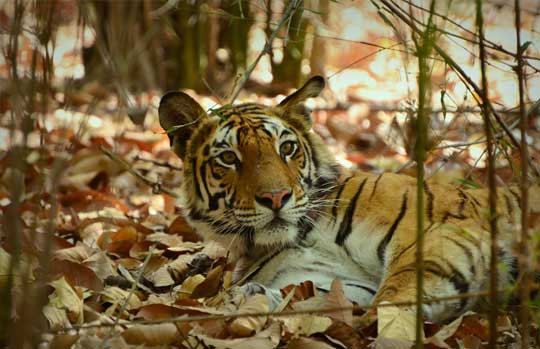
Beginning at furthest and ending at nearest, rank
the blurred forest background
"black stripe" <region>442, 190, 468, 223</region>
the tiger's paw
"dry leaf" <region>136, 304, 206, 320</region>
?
"black stripe" <region>442, 190, 468, 223</region> → the tiger's paw → "dry leaf" <region>136, 304, 206, 320</region> → the blurred forest background

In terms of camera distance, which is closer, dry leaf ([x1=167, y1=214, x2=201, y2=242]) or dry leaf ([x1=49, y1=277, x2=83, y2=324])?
dry leaf ([x1=49, y1=277, x2=83, y2=324])

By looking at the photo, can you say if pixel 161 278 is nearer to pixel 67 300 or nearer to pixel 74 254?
pixel 74 254

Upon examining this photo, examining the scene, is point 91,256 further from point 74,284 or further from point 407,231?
point 407,231

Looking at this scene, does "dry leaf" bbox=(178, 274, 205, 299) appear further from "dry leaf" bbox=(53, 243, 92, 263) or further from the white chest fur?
"dry leaf" bbox=(53, 243, 92, 263)

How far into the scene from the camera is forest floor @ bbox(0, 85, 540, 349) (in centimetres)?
205

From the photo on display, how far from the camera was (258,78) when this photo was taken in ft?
32.1

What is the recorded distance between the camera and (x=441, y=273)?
326 centimetres

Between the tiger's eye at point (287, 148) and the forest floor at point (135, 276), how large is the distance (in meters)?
0.56

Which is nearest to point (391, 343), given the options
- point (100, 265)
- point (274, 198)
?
point (274, 198)

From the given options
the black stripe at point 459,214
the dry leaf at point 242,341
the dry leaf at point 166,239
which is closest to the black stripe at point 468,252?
the black stripe at point 459,214

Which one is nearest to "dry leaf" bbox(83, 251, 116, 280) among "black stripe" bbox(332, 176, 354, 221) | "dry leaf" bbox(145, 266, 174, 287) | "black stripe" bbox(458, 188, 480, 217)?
"dry leaf" bbox(145, 266, 174, 287)

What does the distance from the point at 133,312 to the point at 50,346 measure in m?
0.64

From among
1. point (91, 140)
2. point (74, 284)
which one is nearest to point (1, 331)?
point (74, 284)

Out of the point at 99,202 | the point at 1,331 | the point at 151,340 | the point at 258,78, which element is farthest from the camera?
the point at 258,78
